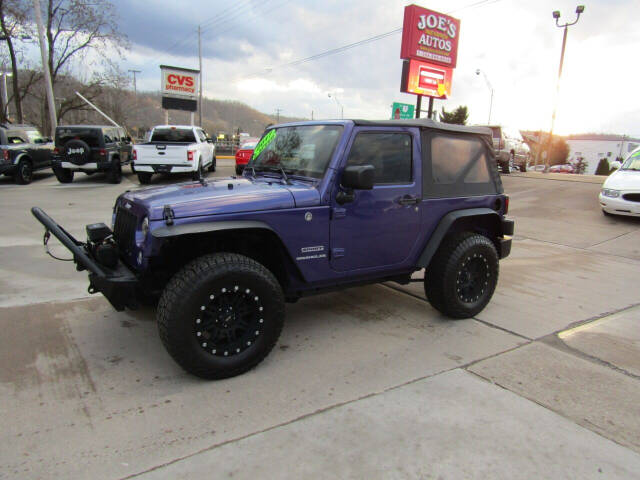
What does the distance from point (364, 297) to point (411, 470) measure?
262 cm

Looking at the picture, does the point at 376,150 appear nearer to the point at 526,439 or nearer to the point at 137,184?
the point at 526,439

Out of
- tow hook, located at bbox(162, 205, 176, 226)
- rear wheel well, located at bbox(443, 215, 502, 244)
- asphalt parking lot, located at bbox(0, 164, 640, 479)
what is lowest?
asphalt parking lot, located at bbox(0, 164, 640, 479)

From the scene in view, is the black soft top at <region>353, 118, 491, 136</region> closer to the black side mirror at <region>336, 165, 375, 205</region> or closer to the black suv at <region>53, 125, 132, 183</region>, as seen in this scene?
the black side mirror at <region>336, 165, 375, 205</region>

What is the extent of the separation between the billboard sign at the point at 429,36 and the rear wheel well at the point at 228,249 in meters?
16.3

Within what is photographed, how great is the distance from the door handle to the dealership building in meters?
92.5

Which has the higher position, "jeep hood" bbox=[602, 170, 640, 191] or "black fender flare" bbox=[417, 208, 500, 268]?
"jeep hood" bbox=[602, 170, 640, 191]

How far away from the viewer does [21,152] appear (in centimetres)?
1348

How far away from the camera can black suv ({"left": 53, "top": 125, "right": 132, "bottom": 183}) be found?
1317 centimetres

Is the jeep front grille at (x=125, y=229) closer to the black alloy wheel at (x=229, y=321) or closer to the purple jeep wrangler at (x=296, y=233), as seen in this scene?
the purple jeep wrangler at (x=296, y=233)

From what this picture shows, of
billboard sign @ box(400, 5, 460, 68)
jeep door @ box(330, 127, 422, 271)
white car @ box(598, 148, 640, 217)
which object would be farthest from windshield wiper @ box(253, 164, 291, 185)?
billboard sign @ box(400, 5, 460, 68)

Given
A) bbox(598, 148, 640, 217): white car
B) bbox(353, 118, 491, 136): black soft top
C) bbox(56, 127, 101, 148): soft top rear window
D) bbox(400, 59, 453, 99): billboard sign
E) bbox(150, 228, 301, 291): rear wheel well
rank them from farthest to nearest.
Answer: bbox(400, 59, 453, 99): billboard sign, bbox(56, 127, 101, 148): soft top rear window, bbox(598, 148, 640, 217): white car, bbox(353, 118, 491, 136): black soft top, bbox(150, 228, 301, 291): rear wheel well

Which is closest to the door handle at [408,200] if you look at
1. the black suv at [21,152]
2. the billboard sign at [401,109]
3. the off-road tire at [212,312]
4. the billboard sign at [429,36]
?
the off-road tire at [212,312]

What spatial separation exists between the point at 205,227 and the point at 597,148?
104 meters

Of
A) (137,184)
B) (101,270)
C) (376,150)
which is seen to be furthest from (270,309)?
(137,184)
